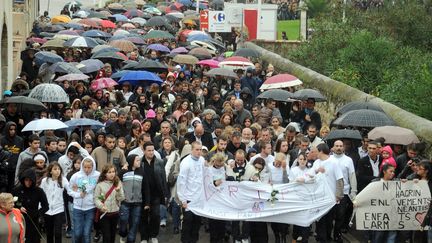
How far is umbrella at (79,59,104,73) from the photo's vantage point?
28.2 metres

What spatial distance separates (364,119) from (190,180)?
4.06m

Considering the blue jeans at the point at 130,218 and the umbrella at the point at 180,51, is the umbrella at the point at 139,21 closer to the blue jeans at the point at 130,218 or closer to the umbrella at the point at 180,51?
the umbrella at the point at 180,51

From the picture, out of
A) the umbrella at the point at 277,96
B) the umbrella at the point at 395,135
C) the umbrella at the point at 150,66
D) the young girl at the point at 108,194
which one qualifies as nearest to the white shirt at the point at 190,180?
the young girl at the point at 108,194

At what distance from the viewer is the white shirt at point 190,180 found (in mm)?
17047

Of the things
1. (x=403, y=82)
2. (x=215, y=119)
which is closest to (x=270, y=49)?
(x=403, y=82)

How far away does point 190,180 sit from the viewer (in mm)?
17094

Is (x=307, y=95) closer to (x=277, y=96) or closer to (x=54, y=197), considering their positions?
(x=277, y=96)

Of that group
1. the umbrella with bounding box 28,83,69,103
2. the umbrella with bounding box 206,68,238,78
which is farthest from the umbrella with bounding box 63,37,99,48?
the umbrella with bounding box 28,83,69,103

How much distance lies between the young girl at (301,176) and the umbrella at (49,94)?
6.96 metres

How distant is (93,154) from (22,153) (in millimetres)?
1073

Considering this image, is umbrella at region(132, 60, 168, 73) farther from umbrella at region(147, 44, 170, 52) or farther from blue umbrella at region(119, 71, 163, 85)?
umbrella at region(147, 44, 170, 52)

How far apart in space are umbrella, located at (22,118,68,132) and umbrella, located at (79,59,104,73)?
27.3ft

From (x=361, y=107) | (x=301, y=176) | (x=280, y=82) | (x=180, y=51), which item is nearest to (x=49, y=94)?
(x=280, y=82)

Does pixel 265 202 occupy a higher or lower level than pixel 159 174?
lower
